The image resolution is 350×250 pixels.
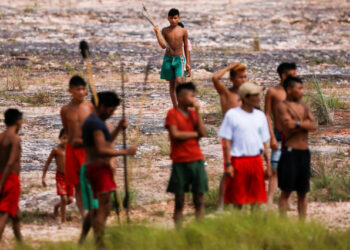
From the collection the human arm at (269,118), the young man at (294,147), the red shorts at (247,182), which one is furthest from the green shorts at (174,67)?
the red shorts at (247,182)

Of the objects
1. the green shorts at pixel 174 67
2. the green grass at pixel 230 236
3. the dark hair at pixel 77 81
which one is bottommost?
the green grass at pixel 230 236

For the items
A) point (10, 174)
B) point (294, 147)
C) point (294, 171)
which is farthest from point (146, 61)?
point (10, 174)

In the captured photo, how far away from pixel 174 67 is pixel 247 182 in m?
5.54

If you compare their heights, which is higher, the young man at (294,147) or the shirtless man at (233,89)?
the shirtless man at (233,89)

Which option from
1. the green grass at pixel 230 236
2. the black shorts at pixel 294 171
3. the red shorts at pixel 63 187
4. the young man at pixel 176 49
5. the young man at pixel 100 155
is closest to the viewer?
the green grass at pixel 230 236

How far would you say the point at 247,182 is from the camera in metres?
6.99

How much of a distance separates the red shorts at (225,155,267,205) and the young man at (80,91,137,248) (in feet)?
3.42

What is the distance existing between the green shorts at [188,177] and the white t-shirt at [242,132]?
356 millimetres

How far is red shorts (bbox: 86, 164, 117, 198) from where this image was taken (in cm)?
650

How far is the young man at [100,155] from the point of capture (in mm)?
6414

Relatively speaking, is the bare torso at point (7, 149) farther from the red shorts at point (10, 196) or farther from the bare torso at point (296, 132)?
the bare torso at point (296, 132)

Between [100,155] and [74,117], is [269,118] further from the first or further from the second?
[100,155]

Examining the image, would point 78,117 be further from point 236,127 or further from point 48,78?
point 48,78

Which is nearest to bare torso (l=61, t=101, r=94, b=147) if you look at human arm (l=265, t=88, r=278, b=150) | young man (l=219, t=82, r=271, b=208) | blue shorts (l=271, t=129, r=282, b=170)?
young man (l=219, t=82, r=271, b=208)
